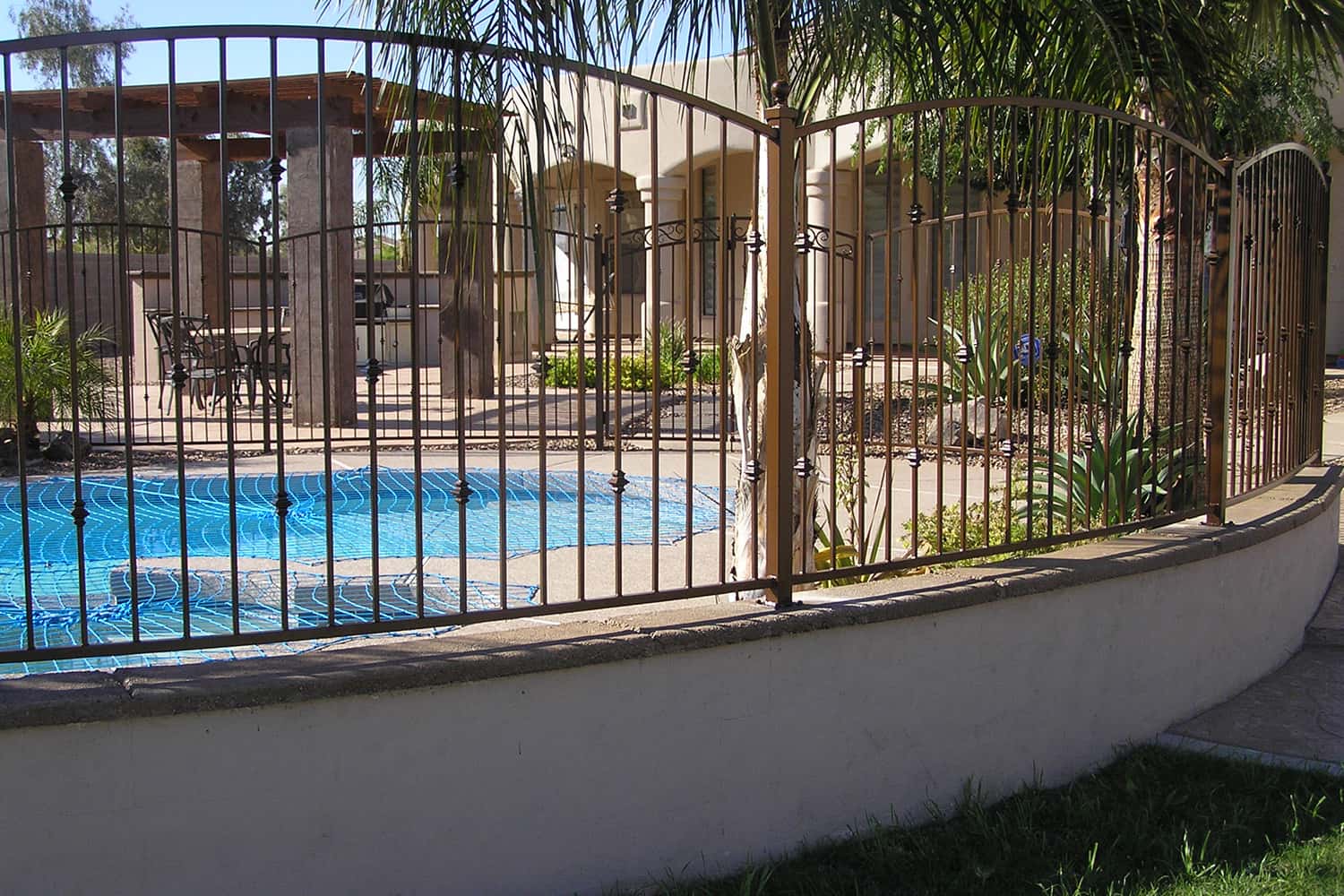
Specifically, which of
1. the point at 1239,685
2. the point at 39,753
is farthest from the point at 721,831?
the point at 1239,685

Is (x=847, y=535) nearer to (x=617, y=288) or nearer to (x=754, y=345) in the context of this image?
(x=754, y=345)

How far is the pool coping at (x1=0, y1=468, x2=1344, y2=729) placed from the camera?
2.80 metres

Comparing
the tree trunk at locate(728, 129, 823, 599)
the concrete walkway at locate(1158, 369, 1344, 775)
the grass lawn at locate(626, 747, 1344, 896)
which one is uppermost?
the tree trunk at locate(728, 129, 823, 599)

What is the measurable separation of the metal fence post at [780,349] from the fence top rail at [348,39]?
0.09 meters

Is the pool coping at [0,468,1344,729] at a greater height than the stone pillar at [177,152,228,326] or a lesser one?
lesser

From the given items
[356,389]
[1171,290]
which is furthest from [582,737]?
[356,389]

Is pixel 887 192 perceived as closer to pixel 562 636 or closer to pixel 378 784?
pixel 562 636

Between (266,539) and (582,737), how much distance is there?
6667 mm

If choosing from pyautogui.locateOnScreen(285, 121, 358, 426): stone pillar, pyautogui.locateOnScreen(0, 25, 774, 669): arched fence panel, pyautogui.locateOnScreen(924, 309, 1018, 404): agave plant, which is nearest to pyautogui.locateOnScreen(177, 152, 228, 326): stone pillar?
pyautogui.locateOnScreen(0, 25, 774, 669): arched fence panel

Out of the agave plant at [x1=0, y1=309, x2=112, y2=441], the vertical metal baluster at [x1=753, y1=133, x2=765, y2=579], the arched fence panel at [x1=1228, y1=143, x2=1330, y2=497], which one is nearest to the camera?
the vertical metal baluster at [x1=753, y1=133, x2=765, y2=579]

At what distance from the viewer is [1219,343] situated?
201 inches

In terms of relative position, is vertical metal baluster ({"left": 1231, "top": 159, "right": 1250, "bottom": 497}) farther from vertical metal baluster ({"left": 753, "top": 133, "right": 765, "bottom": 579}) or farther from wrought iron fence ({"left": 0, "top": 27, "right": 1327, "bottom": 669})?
vertical metal baluster ({"left": 753, "top": 133, "right": 765, "bottom": 579})

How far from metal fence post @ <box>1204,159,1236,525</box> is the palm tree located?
314mm

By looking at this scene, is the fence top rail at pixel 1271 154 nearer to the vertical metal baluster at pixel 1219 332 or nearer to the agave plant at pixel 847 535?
the vertical metal baluster at pixel 1219 332
